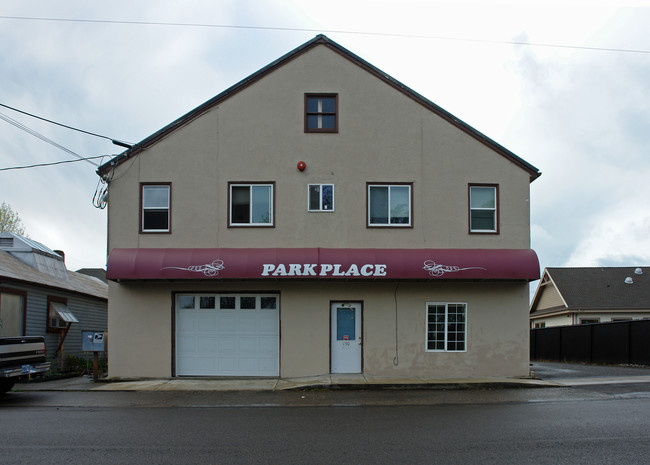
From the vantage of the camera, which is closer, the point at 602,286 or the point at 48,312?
the point at 48,312

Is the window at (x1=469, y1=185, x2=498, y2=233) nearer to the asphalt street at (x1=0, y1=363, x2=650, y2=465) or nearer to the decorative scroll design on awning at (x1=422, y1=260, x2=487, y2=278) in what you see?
the decorative scroll design on awning at (x1=422, y1=260, x2=487, y2=278)

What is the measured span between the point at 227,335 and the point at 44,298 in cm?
831

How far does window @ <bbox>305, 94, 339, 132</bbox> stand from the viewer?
18.2m

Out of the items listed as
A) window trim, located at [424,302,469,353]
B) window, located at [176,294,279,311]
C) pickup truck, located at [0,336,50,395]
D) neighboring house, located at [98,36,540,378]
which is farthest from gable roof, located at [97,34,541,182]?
pickup truck, located at [0,336,50,395]

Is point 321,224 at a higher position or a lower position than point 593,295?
higher

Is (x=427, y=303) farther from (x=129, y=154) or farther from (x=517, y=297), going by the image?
(x=129, y=154)

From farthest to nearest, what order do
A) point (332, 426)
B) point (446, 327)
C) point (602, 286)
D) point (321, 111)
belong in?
point (602, 286) < point (321, 111) < point (446, 327) < point (332, 426)

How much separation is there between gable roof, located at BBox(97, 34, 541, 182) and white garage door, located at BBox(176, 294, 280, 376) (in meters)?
4.62

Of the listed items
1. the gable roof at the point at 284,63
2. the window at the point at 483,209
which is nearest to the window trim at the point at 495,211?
the window at the point at 483,209

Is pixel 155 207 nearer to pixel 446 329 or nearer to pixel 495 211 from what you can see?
pixel 446 329

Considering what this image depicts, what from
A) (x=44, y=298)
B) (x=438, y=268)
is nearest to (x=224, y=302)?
(x=438, y=268)

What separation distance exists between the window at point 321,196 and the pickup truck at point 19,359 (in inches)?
323

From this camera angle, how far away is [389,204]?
59.0 ft

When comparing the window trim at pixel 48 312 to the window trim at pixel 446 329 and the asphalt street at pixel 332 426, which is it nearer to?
the asphalt street at pixel 332 426
